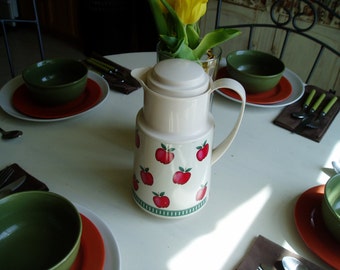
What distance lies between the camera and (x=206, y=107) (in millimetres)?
551

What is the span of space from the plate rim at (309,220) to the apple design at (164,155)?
0.82 ft

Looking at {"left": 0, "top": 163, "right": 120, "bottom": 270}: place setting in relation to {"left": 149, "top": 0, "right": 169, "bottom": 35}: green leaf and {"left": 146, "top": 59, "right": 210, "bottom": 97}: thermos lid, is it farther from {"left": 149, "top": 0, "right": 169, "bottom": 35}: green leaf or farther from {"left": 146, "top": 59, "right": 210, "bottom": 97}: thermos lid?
{"left": 149, "top": 0, "right": 169, "bottom": 35}: green leaf

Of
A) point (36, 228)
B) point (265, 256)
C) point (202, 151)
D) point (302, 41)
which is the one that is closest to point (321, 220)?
point (265, 256)

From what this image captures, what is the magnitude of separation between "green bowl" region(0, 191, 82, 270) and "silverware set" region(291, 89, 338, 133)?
565 millimetres

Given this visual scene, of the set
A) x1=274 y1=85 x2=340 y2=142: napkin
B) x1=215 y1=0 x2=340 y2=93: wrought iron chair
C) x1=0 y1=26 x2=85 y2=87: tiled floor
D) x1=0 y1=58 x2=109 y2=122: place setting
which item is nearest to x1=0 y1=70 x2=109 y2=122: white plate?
x1=0 y1=58 x2=109 y2=122: place setting

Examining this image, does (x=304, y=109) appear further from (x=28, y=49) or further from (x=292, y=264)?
(x=28, y=49)

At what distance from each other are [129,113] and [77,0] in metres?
2.31

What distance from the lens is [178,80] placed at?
51cm

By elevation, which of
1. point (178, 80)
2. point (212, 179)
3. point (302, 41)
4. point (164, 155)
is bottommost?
point (302, 41)

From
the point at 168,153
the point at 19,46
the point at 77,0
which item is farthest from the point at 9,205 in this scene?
the point at 19,46

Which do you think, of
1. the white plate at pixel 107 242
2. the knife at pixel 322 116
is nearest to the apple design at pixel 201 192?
the white plate at pixel 107 242

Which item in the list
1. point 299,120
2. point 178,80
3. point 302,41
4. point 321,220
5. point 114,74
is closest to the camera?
point 178,80

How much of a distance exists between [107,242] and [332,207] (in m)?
0.36

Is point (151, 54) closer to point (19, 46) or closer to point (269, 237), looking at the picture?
point (269, 237)
